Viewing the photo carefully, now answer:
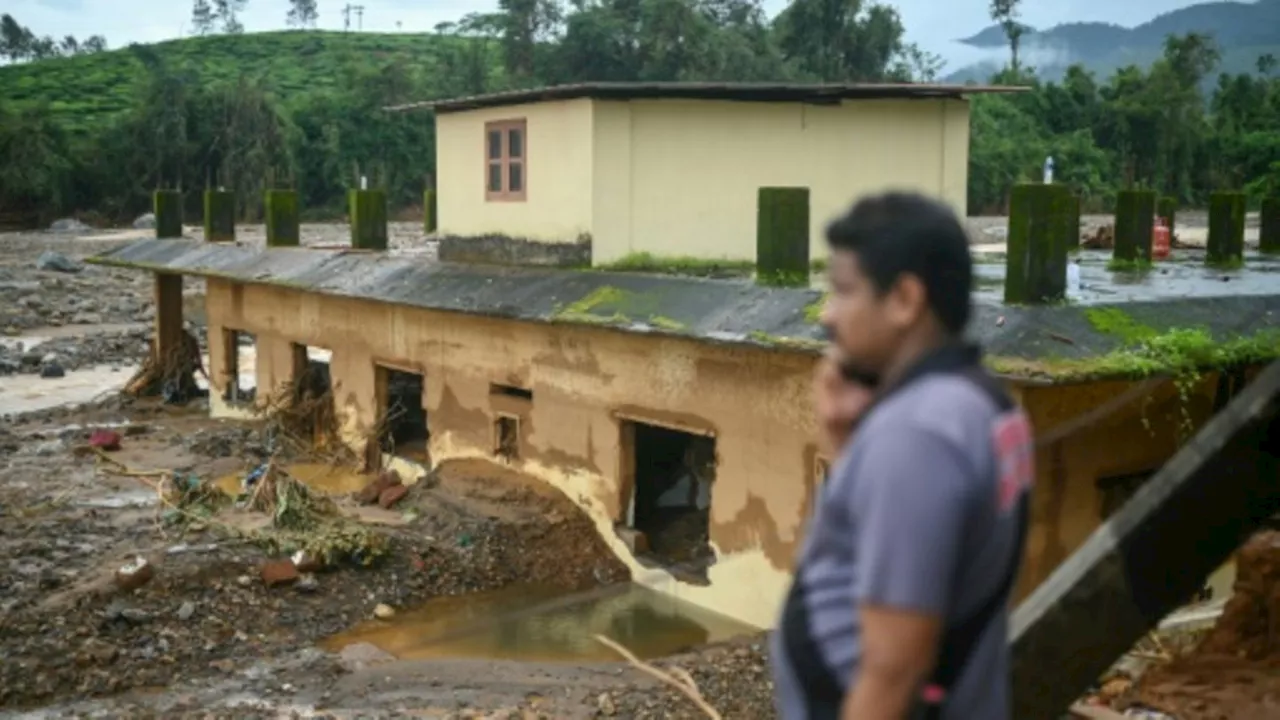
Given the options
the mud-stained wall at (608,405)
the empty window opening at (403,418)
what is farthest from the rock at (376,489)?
the empty window opening at (403,418)

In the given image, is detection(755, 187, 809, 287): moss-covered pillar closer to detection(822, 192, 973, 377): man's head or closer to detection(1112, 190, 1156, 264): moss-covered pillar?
detection(1112, 190, 1156, 264): moss-covered pillar

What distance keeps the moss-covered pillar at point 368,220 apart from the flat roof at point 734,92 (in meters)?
3.20

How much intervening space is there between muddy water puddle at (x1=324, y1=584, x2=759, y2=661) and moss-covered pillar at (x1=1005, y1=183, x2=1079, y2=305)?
3.67m

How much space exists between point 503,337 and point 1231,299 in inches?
273

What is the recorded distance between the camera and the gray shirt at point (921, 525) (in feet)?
6.61

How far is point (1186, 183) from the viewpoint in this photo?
49.3 meters

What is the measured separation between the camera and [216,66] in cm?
9456

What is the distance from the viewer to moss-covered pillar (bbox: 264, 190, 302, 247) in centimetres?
1909

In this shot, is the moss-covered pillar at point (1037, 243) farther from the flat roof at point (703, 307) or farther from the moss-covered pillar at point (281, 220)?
the moss-covered pillar at point (281, 220)

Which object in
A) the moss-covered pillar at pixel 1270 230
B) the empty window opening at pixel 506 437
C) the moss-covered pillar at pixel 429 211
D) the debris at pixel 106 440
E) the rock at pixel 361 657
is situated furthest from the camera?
the moss-covered pillar at pixel 429 211

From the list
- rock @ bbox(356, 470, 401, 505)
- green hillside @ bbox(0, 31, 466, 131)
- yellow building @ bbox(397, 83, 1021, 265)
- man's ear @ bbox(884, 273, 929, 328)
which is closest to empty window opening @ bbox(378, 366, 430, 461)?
rock @ bbox(356, 470, 401, 505)

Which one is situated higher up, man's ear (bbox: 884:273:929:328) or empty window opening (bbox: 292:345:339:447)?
man's ear (bbox: 884:273:929:328)

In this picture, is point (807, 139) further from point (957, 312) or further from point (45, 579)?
point (957, 312)

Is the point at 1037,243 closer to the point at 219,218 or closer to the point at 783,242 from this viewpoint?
the point at 783,242
